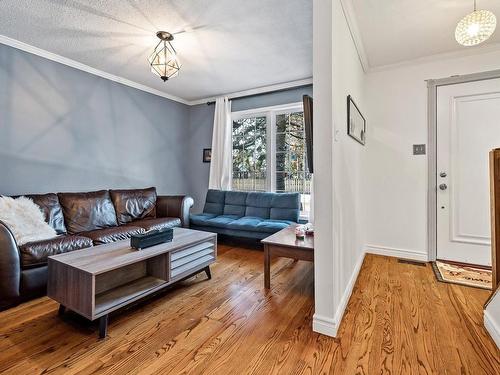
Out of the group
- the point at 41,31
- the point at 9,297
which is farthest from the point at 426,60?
the point at 9,297

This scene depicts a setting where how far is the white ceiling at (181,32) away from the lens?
213 cm

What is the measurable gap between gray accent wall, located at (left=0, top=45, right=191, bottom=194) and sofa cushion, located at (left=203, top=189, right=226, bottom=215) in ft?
2.86

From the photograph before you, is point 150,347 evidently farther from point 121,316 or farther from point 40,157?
point 40,157

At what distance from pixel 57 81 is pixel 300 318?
366cm

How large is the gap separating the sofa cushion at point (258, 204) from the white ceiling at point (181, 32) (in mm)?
1738

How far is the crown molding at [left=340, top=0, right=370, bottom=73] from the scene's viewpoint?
1.96 m

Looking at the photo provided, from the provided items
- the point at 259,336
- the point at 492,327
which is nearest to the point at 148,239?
the point at 259,336

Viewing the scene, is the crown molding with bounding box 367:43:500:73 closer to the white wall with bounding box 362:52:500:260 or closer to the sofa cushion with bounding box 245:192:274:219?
the white wall with bounding box 362:52:500:260

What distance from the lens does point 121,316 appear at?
1810 mm

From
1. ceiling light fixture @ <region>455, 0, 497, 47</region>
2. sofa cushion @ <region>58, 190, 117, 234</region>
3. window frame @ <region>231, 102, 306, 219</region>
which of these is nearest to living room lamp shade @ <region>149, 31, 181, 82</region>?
sofa cushion @ <region>58, 190, 117, 234</region>

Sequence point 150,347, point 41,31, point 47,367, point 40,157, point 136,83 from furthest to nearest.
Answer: point 136,83 → point 40,157 → point 41,31 → point 150,347 → point 47,367

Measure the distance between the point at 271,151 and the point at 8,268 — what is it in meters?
3.36

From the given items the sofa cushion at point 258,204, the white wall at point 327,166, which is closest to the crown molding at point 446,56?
the white wall at point 327,166

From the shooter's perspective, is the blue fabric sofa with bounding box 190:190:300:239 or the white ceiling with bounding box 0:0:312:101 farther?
the blue fabric sofa with bounding box 190:190:300:239
